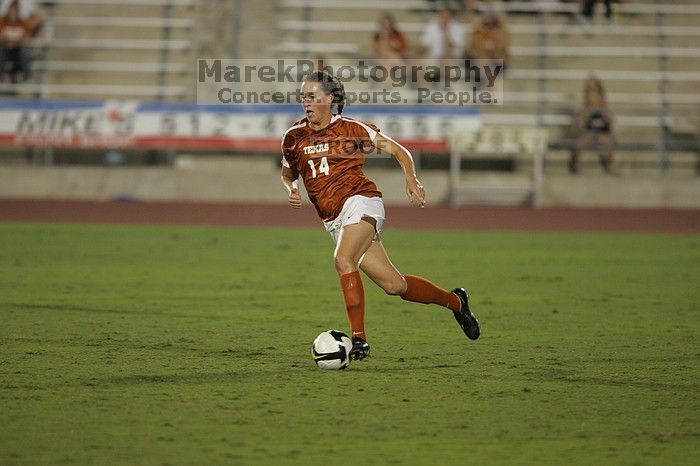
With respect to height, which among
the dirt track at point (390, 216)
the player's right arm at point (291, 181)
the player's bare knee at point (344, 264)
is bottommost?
the dirt track at point (390, 216)

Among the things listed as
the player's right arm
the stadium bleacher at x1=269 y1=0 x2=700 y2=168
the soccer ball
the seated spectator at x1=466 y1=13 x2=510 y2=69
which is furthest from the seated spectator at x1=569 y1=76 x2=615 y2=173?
the soccer ball

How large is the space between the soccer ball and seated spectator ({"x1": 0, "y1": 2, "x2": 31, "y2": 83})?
19.7 m

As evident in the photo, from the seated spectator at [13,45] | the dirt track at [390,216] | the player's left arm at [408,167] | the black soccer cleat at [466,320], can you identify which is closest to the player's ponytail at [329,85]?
the player's left arm at [408,167]

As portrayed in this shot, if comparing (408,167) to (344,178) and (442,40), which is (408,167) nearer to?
(344,178)

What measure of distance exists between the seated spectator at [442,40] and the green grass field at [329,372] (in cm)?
1069

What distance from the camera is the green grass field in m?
5.65

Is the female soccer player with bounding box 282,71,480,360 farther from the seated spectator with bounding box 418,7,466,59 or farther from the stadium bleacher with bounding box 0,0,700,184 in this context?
the stadium bleacher with bounding box 0,0,700,184

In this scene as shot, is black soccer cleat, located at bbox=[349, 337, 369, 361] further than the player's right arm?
No

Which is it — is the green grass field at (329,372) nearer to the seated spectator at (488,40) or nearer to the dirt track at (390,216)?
the dirt track at (390,216)

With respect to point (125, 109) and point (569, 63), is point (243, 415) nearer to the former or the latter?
point (125, 109)

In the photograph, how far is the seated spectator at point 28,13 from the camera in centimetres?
2589

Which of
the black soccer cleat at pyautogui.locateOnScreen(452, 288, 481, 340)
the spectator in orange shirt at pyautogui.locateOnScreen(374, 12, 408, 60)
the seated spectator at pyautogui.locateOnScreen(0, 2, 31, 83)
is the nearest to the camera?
the black soccer cleat at pyautogui.locateOnScreen(452, 288, 481, 340)

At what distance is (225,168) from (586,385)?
17.8 meters

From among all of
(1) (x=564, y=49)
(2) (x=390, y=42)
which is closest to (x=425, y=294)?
(2) (x=390, y=42)
